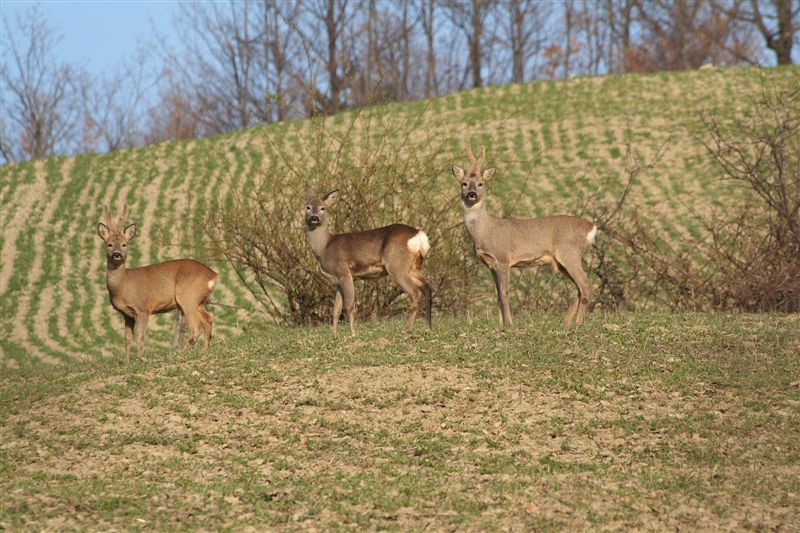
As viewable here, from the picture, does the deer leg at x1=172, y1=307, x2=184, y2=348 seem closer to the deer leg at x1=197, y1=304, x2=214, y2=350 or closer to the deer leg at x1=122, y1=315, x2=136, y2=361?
the deer leg at x1=197, y1=304, x2=214, y2=350

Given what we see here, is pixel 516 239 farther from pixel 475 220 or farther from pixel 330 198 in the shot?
pixel 330 198

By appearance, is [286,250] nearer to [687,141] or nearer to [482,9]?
[687,141]

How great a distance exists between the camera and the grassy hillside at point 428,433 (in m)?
7.38

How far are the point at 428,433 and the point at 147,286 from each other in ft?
16.5

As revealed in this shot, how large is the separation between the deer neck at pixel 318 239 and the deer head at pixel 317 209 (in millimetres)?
88

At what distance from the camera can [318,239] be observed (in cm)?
1223

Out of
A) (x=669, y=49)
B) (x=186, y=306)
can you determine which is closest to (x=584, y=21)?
(x=669, y=49)

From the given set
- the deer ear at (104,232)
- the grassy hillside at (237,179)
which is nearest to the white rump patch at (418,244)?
the deer ear at (104,232)

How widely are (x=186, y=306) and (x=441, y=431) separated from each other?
4.87 metres

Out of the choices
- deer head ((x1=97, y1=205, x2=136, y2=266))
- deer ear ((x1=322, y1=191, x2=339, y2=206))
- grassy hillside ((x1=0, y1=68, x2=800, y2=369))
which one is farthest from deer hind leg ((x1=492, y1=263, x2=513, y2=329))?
grassy hillside ((x1=0, y1=68, x2=800, y2=369))

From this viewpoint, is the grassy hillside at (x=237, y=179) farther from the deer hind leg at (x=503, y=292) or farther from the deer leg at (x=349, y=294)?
the deer leg at (x=349, y=294)

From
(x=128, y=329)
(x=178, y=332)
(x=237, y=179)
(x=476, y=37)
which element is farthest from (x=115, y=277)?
(x=476, y=37)

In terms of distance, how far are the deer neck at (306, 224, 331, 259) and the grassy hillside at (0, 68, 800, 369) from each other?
26.2ft

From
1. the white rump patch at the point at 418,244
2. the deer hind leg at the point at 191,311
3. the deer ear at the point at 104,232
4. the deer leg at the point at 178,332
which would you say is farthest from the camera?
the deer leg at the point at 178,332
